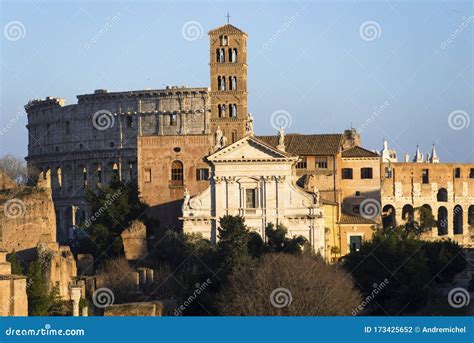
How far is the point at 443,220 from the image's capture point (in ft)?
273

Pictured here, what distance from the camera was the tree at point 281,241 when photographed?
57406mm

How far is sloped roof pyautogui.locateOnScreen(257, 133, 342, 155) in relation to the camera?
230 feet

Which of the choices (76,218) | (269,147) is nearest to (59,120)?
(76,218)

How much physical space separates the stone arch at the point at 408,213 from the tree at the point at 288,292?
29.7m

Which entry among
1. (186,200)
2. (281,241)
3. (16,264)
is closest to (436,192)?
(186,200)

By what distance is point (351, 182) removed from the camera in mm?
71812

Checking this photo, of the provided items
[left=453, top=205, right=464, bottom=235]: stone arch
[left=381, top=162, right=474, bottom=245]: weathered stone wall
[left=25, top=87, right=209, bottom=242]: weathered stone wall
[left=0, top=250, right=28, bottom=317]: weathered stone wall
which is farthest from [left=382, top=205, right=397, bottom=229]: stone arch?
[left=0, top=250, right=28, bottom=317]: weathered stone wall

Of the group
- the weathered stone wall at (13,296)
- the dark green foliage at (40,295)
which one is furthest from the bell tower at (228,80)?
the weathered stone wall at (13,296)

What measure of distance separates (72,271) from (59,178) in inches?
1703

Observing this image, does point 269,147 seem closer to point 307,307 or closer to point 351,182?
point 351,182

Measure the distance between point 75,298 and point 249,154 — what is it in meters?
20.0

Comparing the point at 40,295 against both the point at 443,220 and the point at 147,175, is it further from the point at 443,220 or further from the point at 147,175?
the point at 443,220

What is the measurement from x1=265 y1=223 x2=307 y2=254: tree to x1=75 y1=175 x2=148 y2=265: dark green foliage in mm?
5314

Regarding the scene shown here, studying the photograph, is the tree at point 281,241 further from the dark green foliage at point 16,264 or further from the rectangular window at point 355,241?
the dark green foliage at point 16,264
